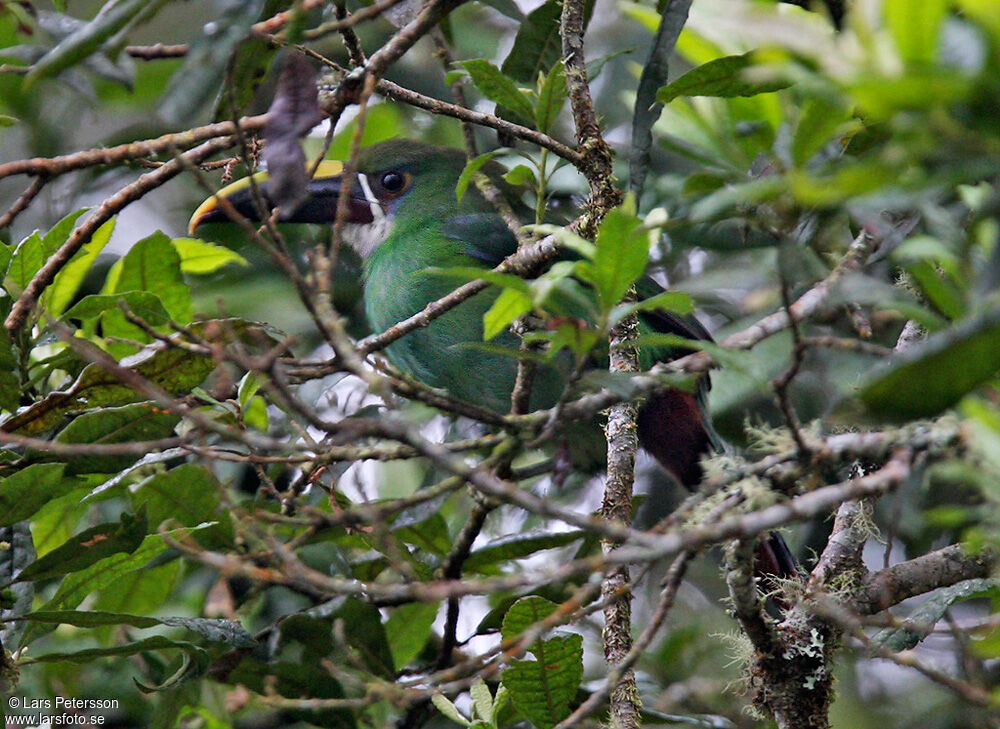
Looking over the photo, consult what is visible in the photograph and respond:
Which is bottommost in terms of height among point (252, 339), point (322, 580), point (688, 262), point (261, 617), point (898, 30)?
point (322, 580)

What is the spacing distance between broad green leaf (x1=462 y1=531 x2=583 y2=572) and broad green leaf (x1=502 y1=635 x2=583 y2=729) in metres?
0.58

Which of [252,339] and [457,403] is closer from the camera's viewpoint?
[457,403]

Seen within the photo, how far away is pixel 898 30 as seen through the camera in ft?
2.74

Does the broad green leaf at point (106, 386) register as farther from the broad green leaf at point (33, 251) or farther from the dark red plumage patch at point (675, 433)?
the dark red plumage patch at point (675, 433)

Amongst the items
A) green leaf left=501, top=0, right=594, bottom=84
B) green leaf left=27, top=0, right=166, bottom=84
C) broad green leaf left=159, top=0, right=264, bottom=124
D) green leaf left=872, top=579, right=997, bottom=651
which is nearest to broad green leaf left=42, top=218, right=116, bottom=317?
broad green leaf left=159, top=0, right=264, bottom=124

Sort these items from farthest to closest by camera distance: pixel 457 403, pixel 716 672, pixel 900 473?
pixel 716 672, pixel 457 403, pixel 900 473

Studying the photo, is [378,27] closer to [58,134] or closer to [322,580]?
[58,134]

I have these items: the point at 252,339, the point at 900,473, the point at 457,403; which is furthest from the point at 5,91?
the point at 900,473

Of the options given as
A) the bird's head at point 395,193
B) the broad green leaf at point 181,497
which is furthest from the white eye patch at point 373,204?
the broad green leaf at point 181,497

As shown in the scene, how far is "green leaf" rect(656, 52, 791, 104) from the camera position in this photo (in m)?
1.72

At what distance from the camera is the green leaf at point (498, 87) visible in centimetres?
217

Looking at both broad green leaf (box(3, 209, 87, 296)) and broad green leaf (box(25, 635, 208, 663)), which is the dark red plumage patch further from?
broad green leaf (box(3, 209, 87, 296))

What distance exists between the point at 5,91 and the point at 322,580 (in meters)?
2.72

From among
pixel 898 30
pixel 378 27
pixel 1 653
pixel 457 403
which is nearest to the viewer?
pixel 898 30
